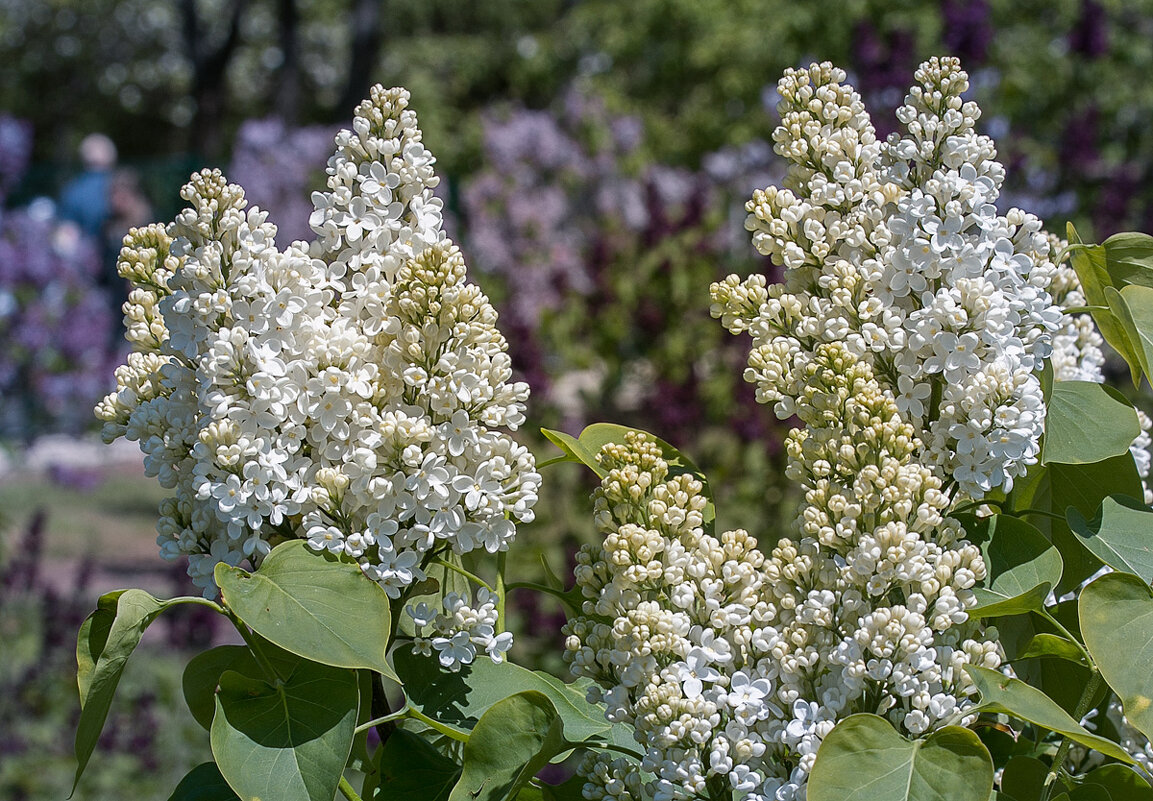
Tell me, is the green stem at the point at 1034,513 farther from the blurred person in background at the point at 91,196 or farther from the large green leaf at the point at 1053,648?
the blurred person in background at the point at 91,196

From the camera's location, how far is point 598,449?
3.73ft

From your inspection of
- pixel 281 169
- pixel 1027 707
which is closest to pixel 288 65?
pixel 281 169

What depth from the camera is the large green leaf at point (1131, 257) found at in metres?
1.04

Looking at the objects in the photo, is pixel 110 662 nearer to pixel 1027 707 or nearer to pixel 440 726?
pixel 440 726

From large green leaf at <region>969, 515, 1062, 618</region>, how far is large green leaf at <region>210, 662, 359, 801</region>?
1.65ft

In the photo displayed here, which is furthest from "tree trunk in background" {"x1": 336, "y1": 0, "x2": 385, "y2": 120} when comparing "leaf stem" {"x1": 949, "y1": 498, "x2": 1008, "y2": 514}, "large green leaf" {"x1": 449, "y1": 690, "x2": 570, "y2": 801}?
"large green leaf" {"x1": 449, "y1": 690, "x2": 570, "y2": 801}

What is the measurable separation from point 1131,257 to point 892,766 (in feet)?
1.81

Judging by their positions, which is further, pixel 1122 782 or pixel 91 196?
pixel 91 196

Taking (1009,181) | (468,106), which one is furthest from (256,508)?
(468,106)

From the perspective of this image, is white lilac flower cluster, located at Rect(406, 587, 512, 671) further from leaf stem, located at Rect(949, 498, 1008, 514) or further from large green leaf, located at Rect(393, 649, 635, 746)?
leaf stem, located at Rect(949, 498, 1008, 514)

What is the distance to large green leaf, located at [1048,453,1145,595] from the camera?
40.5 inches

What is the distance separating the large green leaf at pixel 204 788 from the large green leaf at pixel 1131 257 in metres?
0.91

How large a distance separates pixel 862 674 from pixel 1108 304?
41 cm

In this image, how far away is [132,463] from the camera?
37.0 feet
